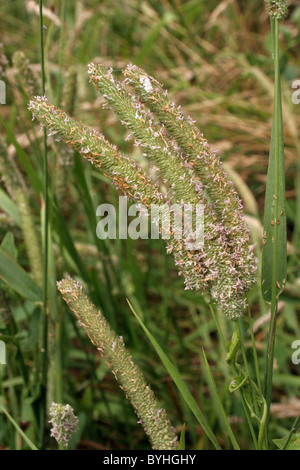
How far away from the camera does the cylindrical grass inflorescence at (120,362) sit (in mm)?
521

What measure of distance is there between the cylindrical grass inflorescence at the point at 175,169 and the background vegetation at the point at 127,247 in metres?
0.29

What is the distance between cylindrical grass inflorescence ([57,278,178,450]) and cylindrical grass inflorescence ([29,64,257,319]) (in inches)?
3.8

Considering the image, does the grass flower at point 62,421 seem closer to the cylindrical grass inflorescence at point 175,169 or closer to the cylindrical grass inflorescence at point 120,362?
the cylindrical grass inflorescence at point 120,362

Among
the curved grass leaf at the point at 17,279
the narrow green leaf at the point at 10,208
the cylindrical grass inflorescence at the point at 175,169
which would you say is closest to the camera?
the cylindrical grass inflorescence at the point at 175,169

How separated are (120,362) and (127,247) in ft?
1.94

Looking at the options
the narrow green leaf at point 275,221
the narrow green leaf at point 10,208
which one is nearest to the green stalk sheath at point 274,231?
the narrow green leaf at point 275,221

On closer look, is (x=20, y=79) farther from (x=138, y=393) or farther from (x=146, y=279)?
(x=146, y=279)

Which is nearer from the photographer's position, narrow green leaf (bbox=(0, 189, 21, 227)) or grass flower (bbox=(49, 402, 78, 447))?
grass flower (bbox=(49, 402, 78, 447))

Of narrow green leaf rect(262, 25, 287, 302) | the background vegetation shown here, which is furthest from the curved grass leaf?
narrow green leaf rect(262, 25, 287, 302)

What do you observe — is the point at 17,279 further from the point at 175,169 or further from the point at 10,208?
the point at 175,169

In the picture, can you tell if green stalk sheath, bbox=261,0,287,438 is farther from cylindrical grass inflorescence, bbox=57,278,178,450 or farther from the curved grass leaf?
the curved grass leaf

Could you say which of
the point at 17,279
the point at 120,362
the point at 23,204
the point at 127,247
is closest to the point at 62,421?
the point at 120,362

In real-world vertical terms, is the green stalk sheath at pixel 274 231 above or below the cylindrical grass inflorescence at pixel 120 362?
above

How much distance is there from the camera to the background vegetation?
81 cm
